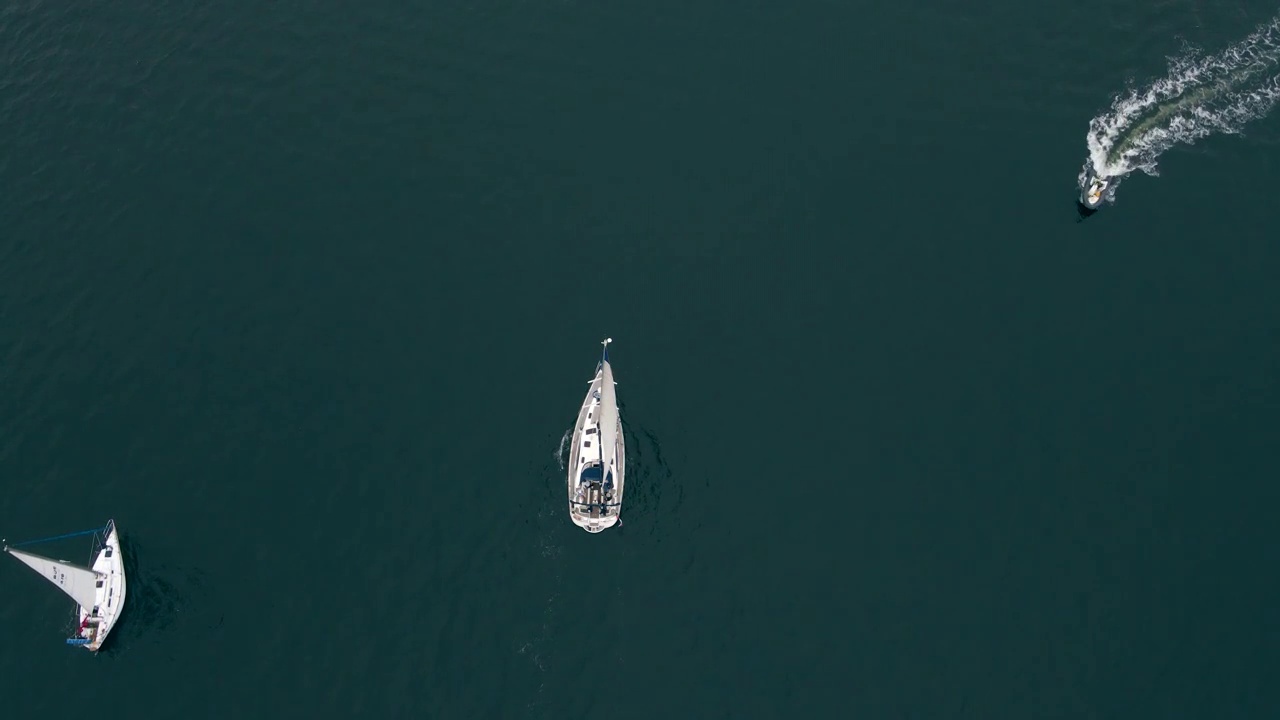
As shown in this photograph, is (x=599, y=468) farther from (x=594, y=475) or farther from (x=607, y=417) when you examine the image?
(x=607, y=417)

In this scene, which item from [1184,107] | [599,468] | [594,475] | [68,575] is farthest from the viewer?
[1184,107]

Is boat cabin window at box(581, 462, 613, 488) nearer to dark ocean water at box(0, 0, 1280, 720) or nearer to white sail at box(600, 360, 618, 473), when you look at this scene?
→ white sail at box(600, 360, 618, 473)

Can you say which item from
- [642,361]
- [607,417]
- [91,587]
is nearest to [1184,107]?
[642,361]

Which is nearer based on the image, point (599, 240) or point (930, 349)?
A: point (930, 349)

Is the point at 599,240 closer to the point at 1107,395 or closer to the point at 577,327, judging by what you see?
the point at 577,327

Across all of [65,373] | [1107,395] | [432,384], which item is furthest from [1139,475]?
[65,373]

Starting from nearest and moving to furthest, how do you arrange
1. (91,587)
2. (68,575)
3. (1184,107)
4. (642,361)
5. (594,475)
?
1. (68,575)
2. (91,587)
3. (594,475)
4. (642,361)
5. (1184,107)
